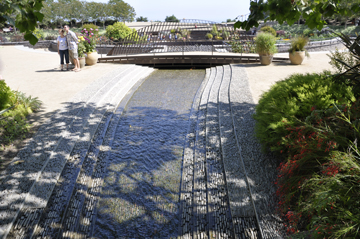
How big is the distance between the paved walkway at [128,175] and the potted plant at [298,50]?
620 centimetres

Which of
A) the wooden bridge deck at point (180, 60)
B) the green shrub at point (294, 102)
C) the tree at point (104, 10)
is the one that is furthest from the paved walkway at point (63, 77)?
the tree at point (104, 10)

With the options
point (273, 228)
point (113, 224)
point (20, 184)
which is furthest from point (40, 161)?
point (273, 228)

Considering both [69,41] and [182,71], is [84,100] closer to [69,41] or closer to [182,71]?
[69,41]

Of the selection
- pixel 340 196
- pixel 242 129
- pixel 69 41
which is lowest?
pixel 242 129

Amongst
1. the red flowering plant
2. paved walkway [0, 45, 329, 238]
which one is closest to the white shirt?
paved walkway [0, 45, 329, 238]

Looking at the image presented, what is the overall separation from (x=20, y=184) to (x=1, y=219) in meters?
0.72

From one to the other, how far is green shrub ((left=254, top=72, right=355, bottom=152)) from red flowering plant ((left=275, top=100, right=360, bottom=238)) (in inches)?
10.3

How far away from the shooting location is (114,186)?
432 cm

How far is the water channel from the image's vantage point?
139 inches

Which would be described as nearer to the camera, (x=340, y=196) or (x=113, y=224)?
(x=340, y=196)

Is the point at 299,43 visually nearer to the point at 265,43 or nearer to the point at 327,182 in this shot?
the point at 265,43

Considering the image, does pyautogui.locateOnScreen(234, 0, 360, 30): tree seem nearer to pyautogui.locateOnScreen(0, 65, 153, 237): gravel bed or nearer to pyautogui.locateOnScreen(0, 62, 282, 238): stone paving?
pyautogui.locateOnScreen(0, 62, 282, 238): stone paving

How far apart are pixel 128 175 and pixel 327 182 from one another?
10.6 feet

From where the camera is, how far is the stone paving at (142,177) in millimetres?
3369
